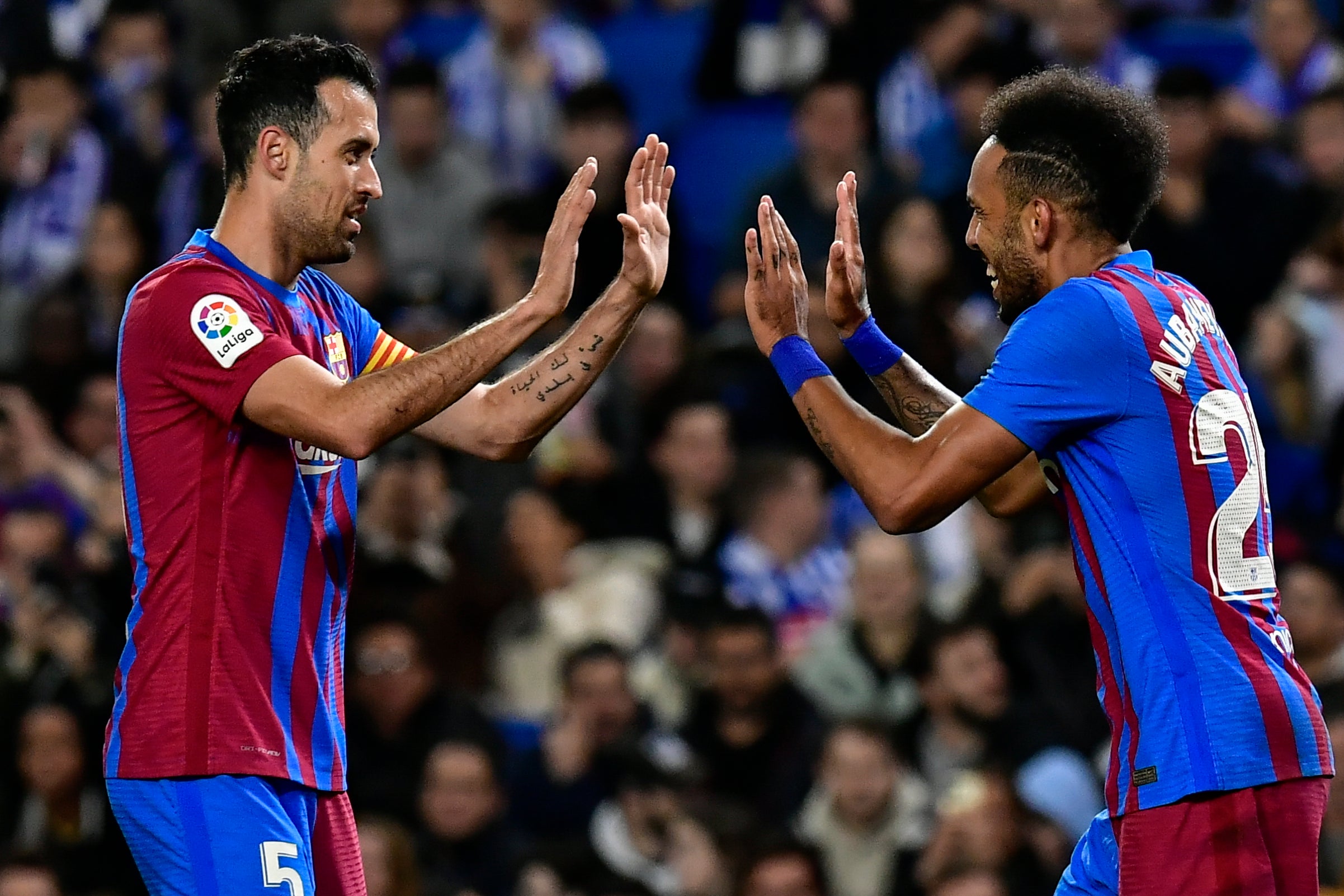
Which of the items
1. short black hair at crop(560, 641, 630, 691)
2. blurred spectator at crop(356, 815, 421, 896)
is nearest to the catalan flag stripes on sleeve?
blurred spectator at crop(356, 815, 421, 896)

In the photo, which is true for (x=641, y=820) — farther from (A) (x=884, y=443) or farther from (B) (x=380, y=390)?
(B) (x=380, y=390)

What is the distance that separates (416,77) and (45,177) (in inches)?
88.7

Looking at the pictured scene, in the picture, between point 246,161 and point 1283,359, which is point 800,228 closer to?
point 1283,359

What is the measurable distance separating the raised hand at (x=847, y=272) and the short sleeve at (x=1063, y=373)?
0.69 m

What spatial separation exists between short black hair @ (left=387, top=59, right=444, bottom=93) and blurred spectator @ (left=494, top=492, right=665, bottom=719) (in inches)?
112

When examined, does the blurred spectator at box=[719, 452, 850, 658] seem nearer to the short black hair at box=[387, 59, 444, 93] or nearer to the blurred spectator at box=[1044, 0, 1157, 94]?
the blurred spectator at box=[1044, 0, 1157, 94]

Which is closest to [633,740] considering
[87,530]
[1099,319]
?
[87,530]

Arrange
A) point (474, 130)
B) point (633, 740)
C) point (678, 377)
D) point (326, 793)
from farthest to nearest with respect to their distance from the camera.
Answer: point (474, 130)
point (678, 377)
point (633, 740)
point (326, 793)

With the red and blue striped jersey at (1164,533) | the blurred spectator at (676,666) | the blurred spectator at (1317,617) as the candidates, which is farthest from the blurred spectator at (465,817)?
the red and blue striped jersey at (1164,533)

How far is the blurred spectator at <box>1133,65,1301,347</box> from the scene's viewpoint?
9.89m

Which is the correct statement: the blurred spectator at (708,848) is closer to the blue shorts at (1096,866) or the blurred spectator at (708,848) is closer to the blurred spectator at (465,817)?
the blurred spectator at (465,817)

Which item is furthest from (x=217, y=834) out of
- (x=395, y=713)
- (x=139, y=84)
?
(x=139, y=84)

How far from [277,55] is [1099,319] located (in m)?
1.92

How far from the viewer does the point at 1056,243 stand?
178 inches
